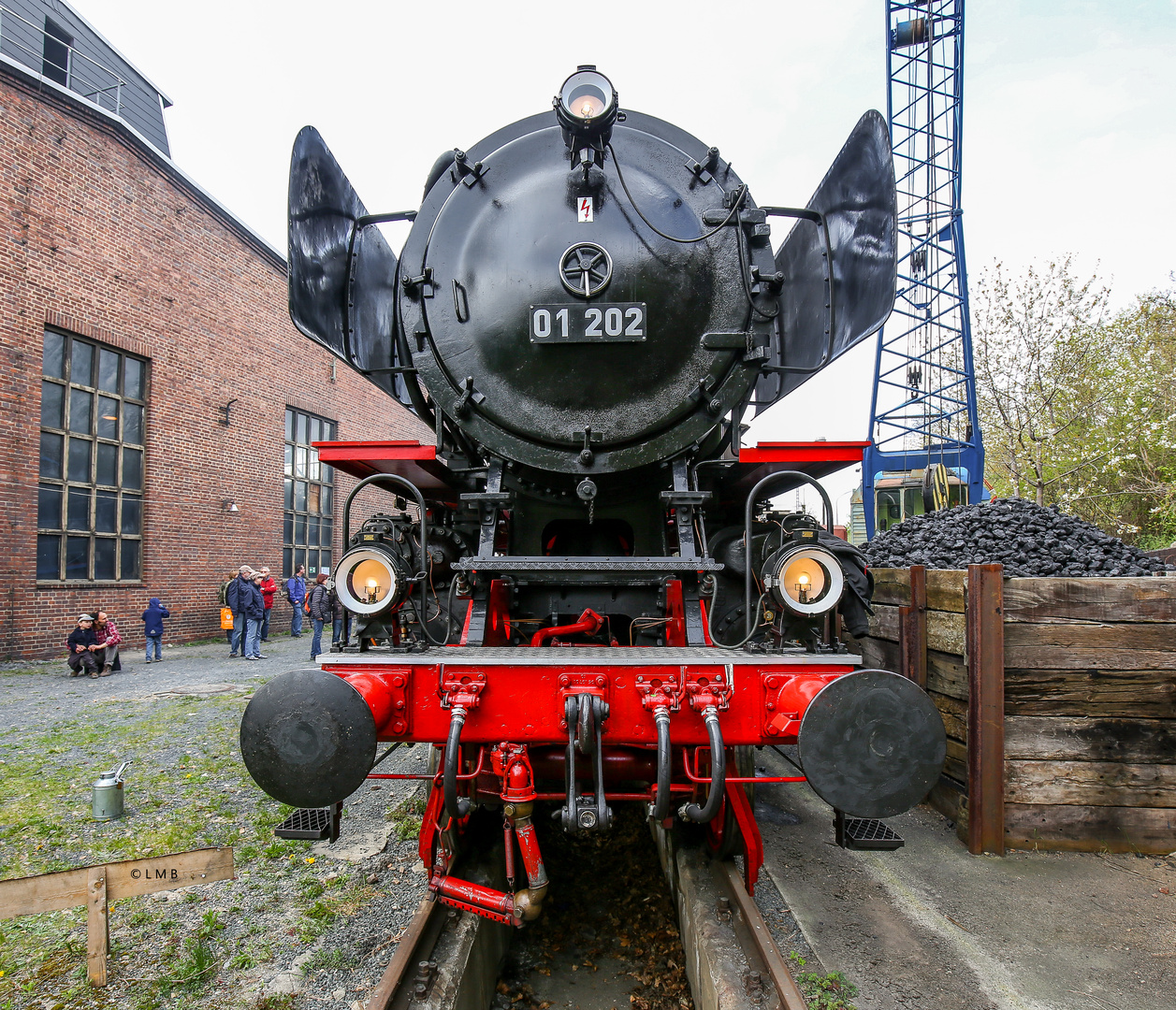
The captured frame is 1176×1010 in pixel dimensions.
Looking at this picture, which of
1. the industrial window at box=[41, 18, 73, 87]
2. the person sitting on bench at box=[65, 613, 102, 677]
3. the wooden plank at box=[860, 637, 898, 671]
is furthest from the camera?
the industrial window at box=[41, 18, 73, 87]

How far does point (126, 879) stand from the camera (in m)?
2.44

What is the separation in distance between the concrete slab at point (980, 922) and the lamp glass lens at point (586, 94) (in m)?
3.39

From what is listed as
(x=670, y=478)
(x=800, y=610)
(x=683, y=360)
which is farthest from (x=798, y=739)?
(x=683, y=360)

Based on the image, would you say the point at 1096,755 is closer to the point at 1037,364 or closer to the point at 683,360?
the point at 683,360

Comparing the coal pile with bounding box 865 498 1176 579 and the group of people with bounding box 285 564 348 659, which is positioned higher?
the coal pile with bounding box 865 498 1176 579

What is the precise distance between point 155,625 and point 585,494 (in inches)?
382

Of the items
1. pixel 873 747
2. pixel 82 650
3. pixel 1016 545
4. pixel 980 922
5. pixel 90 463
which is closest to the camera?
pixel 873 747

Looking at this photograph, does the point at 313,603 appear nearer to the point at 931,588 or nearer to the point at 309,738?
the point at 931,588

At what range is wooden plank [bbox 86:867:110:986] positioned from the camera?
2.38 metres

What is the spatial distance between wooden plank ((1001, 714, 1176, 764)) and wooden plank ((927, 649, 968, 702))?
26cm

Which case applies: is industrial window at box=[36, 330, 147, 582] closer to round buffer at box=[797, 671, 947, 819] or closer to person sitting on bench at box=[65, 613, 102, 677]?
person sitting on bench at box=[65, 613, 102, 677]

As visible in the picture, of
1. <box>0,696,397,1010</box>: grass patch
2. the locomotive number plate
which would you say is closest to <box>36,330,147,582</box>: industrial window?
<box>0,696,397,1010</box>: grass patch

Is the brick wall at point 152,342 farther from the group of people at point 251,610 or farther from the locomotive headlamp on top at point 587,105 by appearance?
the locomotive headlamp on top at point 587,105

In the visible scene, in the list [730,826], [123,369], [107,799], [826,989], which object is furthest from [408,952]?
[123,369]
